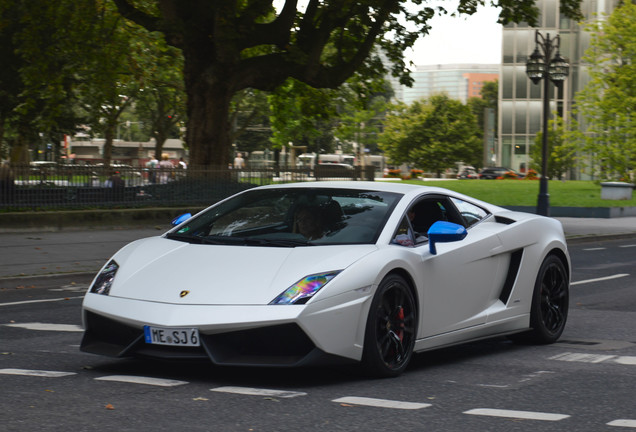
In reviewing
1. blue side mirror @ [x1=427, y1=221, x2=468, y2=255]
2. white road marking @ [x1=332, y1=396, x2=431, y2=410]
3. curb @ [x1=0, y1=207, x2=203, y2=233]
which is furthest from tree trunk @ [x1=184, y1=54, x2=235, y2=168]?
white road marking @ [x1=332, y1=396, x2=431, y2=410]

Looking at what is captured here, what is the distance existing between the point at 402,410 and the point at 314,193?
6.91ft

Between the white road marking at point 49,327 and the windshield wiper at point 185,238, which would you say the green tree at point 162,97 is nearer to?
the white road marking at point 49,327

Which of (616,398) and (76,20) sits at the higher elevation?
(76,20)

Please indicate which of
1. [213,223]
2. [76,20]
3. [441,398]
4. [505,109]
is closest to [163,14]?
[76,20]

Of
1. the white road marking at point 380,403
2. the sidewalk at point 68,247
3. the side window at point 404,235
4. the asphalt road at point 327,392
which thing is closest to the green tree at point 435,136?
the sidewalk at point 68,247

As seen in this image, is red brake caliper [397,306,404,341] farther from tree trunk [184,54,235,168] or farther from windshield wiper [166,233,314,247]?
tree trunk [184,54,235,168]

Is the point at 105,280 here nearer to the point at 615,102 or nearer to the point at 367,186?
the point at 367,186

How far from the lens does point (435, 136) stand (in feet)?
305

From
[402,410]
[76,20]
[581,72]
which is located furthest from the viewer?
[581,72]

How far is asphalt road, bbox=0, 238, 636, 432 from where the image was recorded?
5.01 metres

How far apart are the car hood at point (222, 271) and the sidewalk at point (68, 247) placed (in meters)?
6.77

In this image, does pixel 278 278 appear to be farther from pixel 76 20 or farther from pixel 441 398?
pixel 76 20

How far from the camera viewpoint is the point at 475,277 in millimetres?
7238

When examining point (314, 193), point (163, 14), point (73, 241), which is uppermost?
point (163, 14)
